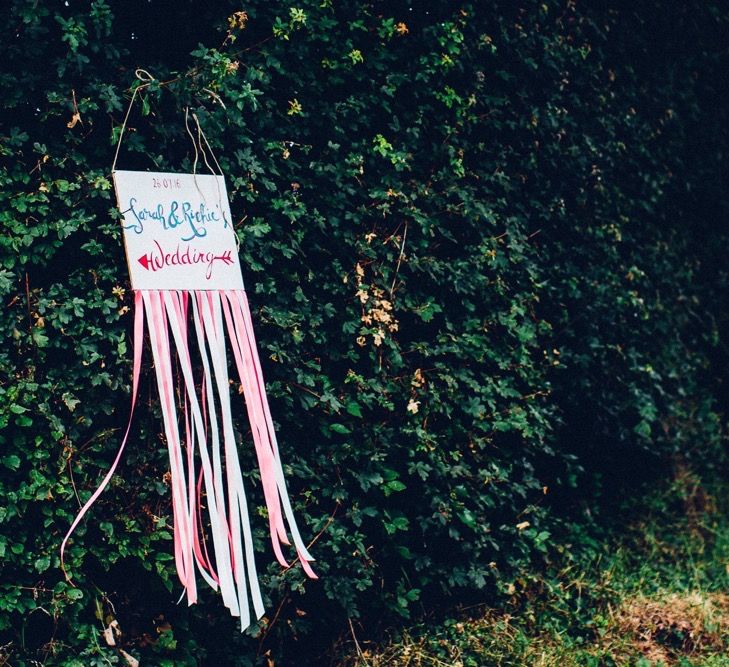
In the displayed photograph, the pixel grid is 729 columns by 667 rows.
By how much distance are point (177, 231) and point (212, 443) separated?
30.6 inches

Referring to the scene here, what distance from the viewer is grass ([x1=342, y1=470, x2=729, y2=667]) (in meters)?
3.43

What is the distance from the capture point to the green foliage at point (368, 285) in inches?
106

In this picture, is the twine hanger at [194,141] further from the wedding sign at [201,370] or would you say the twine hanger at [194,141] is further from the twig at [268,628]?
the twig at [268,628]

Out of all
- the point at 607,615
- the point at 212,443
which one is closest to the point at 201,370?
the point at 212,443

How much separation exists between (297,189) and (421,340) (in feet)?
2.97

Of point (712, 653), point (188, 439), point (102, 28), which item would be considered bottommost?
point (712, 653)

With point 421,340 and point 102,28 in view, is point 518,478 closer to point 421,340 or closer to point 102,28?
point 421,340

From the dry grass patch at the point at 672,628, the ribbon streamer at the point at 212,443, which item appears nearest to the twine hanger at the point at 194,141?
the ribbon streamer at the point at 212,443

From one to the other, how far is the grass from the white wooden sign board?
165cm

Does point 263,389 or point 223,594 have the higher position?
point 263,389

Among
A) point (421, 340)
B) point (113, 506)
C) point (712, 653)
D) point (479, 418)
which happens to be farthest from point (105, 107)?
point (712, 653)

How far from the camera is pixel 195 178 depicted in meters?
2.89

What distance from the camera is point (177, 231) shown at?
279 cm

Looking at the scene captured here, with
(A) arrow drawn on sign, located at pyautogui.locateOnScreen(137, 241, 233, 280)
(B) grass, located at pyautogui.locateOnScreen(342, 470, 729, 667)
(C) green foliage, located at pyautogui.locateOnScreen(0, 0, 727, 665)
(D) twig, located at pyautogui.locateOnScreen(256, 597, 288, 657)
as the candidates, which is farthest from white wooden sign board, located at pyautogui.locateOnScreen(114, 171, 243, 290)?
(B) grass, located at pyautogui.locateOnScreen(342, 470, 729, 667)
